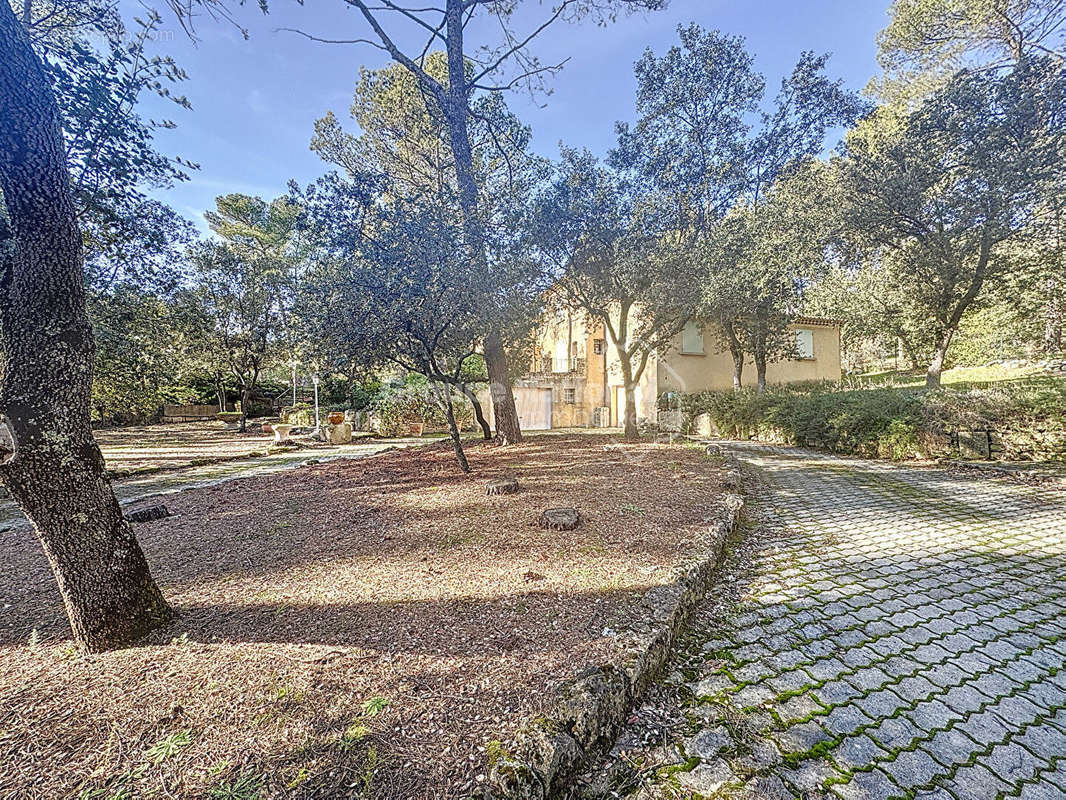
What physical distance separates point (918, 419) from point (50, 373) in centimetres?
1186

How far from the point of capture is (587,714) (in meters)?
1.86

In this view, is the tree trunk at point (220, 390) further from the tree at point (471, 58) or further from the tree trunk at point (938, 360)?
the tree trunk at point (938, 360)

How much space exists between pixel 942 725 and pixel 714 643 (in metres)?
1.06

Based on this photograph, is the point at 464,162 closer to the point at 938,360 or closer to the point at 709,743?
the point at 709,743

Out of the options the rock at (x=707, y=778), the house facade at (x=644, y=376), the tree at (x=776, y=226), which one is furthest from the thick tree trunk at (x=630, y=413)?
the rock at (x=707, y=778)

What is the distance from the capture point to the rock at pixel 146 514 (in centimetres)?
487

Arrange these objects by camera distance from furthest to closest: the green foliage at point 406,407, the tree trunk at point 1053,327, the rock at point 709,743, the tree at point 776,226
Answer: the green foliage at point 406,407 → the tree trunk at point 1053,327 → the tree at point 776,226 → the rock at point 709,743

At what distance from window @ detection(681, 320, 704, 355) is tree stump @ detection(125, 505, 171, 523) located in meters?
14.8

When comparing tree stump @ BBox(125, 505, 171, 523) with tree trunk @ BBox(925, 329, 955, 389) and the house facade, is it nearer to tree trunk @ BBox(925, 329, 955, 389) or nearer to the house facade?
the house facade

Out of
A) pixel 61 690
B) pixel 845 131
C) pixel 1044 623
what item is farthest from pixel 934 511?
pixel 845 131

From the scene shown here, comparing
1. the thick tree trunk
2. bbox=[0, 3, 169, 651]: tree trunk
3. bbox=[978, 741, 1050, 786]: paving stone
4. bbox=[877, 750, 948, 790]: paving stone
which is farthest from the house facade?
bbox=[877, 750, 948, 790]: paving stone

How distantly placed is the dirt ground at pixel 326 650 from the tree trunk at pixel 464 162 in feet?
16.2

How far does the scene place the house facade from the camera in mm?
15930

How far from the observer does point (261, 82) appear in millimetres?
8156
